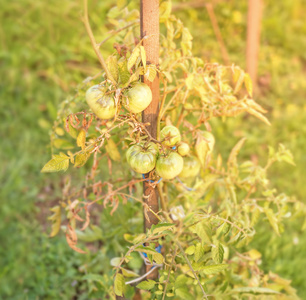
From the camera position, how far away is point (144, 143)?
1062mm

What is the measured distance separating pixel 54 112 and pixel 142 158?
1.90 metres

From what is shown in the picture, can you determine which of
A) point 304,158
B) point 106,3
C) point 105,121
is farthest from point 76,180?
point 106,3

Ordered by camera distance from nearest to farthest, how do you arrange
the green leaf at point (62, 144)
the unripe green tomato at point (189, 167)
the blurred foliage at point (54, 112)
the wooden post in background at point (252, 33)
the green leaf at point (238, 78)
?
the green leaf at point (238, 78), the unripe green tomato at point (189, 167), the green leaf at point (62, 144), the blurred foliage at point (54, 112), the wooden post in background at point (252, 33)

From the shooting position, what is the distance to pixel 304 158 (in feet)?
8.46

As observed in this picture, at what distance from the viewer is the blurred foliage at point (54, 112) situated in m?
1.87

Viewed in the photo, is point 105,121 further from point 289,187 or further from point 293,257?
point 289,187

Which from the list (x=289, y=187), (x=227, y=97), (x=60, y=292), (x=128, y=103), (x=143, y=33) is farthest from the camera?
(x=289, y=187)

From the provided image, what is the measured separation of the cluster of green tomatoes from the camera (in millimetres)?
957

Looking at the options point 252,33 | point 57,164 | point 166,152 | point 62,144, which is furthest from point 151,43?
point 252,33

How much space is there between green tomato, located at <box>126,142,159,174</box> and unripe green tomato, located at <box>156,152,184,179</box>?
0.07 feet

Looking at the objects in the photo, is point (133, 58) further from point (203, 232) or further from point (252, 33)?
point (252, 33)

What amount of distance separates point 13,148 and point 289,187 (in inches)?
83.8

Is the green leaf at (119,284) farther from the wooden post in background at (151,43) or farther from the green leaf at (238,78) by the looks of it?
the green leaf at (238,78)

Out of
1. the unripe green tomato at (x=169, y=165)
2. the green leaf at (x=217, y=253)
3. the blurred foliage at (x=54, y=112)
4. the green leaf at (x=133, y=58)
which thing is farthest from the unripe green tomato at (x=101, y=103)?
the blurred foliage at (x=54, y=112)
